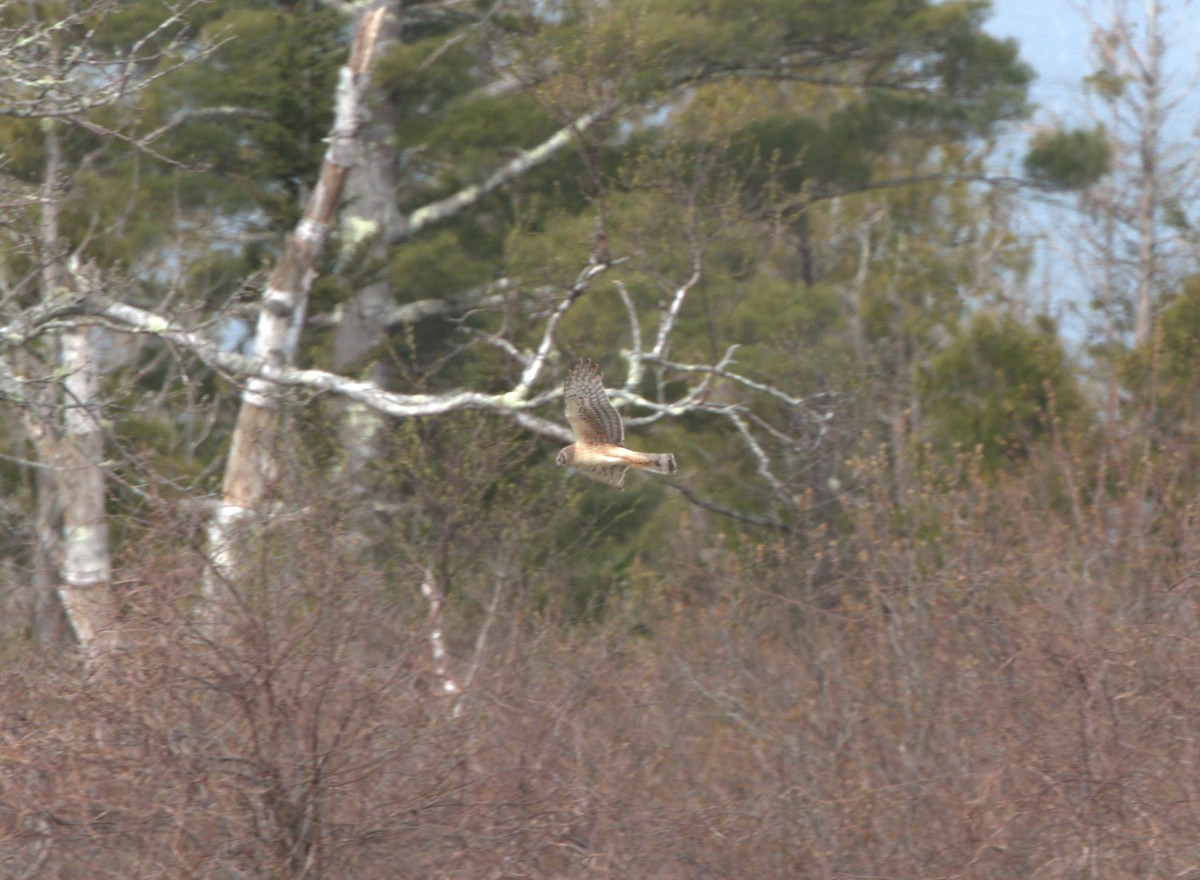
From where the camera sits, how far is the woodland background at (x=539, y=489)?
7.12 metres

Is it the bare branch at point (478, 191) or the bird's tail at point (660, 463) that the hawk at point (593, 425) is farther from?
the bare branch at point (478, 191)

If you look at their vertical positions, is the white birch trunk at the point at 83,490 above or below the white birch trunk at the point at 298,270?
below

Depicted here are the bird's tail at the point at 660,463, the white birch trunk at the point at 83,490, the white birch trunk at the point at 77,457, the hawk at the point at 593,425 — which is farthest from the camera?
the white birch trunk at the point at 83,490

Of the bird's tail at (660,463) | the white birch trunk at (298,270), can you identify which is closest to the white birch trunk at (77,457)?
the white birch trunk at (298,270)

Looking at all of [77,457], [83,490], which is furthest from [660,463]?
[83,490]

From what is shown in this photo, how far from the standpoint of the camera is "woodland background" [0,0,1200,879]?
281 inches

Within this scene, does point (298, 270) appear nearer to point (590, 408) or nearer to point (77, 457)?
point (77, 457)

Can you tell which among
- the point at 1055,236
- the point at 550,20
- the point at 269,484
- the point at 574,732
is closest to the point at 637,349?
the point at 574,732

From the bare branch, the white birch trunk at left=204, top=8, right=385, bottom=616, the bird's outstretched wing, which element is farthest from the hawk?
the bare branch

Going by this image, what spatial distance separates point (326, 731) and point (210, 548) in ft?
3.02

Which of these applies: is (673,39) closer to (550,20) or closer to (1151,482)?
(550,20)

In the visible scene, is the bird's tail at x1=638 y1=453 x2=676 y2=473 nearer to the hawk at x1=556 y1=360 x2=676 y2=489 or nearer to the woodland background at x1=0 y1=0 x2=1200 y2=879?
the hawk at x1=556 y1=360 x2=676 y2=489

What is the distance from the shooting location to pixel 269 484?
752 cm

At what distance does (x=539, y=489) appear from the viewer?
40.3 feet
